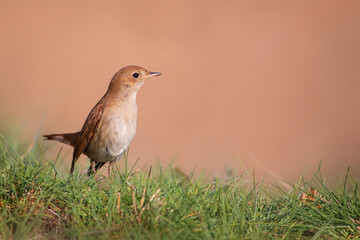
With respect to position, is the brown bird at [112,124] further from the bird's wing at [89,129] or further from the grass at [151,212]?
the grass at [151,212]

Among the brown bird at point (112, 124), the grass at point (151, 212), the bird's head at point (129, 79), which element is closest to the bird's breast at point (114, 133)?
the brown bird at point (112, 124)

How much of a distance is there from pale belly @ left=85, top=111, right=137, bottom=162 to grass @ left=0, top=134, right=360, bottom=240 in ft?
3.97

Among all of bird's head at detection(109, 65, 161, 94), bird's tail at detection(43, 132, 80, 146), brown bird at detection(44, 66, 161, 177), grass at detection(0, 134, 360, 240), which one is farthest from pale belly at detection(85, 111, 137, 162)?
grass at detection(0, 134, 360, 240)

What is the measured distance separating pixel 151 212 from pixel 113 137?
2100mm

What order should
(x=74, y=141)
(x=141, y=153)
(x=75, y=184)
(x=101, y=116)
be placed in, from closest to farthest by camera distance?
1. (x=75, y=184)
2. (x=101, y=116)
3. (x=74, y=141)
4. (x=141, y=153)

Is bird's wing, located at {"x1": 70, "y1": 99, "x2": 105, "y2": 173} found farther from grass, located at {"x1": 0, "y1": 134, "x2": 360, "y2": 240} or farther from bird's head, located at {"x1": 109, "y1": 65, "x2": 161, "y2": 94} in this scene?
grass, located at {"x1": 0, "y1": 134, "x2": 360, "y2": 240}

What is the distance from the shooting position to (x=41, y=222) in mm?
3846

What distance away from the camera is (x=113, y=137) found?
5.59m

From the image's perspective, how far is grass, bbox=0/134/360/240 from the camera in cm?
355

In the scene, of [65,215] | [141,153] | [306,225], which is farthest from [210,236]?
[141,153]

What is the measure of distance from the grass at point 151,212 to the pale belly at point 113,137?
1.21 metres

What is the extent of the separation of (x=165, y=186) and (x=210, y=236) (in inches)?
35.5

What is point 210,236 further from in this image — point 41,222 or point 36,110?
point 36,110

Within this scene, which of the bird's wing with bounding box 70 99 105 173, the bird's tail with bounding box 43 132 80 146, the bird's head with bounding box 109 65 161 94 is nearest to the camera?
the bird's wing with bounding box 70 99 105 173
